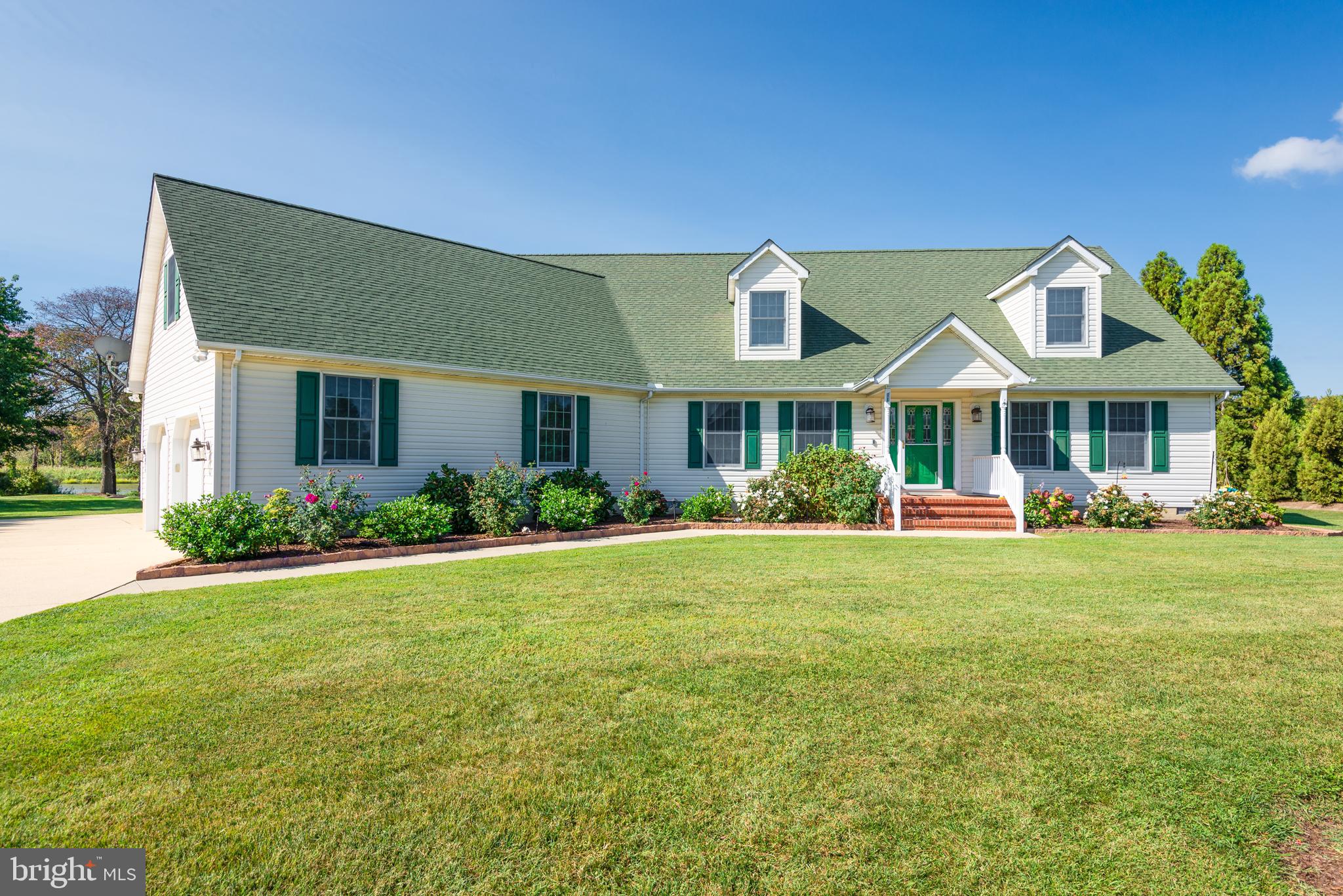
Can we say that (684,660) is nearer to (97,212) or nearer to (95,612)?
(95,612)

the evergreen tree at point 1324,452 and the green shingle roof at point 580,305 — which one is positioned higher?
the green shingle roof at point 580,305

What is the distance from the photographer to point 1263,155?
24906 millimetres

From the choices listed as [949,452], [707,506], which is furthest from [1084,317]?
[707,506]

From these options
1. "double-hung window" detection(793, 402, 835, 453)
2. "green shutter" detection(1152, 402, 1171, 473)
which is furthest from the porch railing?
"double-hung window" detection(793, 402, 835, 453)

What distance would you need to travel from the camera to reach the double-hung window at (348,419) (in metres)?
11.6

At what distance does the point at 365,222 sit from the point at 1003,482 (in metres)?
16.7

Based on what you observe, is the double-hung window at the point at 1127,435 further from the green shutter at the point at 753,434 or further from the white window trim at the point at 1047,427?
the green shutter at the point at 753,434

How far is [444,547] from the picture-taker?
1071 centimetres

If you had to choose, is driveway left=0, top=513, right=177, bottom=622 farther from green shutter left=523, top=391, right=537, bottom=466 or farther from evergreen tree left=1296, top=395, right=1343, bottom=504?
evergreen tree left=1296, top=395, right=1343, bottom=504

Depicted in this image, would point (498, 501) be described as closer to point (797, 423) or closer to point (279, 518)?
point (279, 518)

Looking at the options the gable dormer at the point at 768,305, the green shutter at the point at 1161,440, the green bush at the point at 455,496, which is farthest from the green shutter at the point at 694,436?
the green shutter at the point at 1161,440

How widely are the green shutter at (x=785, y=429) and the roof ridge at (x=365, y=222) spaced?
7.90m

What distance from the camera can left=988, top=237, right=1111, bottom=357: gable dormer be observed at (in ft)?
52.1

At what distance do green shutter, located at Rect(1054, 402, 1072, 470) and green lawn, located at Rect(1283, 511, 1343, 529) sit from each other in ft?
17.2
